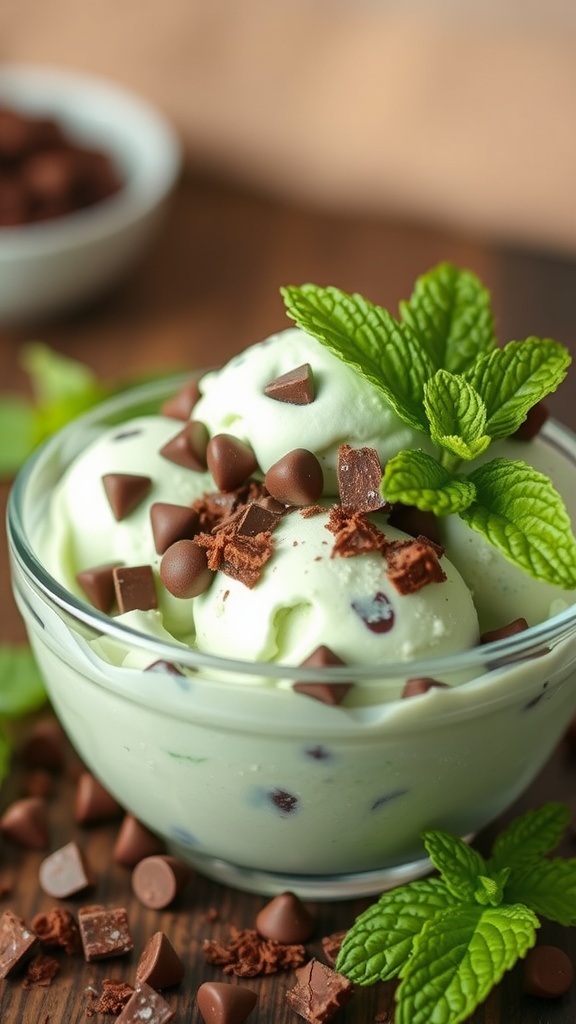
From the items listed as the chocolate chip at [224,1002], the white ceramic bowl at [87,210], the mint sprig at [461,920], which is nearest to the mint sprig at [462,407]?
the mint sprig at [461,920]

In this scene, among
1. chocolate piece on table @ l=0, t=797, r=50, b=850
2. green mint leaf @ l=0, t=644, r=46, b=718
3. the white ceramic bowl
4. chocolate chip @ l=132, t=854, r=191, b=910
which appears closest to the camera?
chocolate chip @ l=132, t=854, r=191, b=910

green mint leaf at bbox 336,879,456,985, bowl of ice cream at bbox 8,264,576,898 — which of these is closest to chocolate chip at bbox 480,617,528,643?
bowl of ice cream at bbox 8,264,576,898

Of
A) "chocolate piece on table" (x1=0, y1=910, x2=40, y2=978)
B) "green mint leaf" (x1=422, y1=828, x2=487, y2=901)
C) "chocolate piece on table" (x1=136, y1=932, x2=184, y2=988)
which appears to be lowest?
"chocolate piece on table" (x1=0, y1=910, x2=40, y2=978)

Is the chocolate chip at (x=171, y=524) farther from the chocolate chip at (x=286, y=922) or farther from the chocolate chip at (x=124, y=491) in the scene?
the chocolate chip at (x=286, y=922)

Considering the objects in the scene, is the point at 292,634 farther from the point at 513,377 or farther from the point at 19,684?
the point at 19,684

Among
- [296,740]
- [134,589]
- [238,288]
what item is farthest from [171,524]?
[238,288]

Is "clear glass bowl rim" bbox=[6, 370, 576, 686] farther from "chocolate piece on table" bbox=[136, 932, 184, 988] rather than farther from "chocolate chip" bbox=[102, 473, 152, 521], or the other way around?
"chocolate piece on table" bbox=[136, 932, 184, 988]
